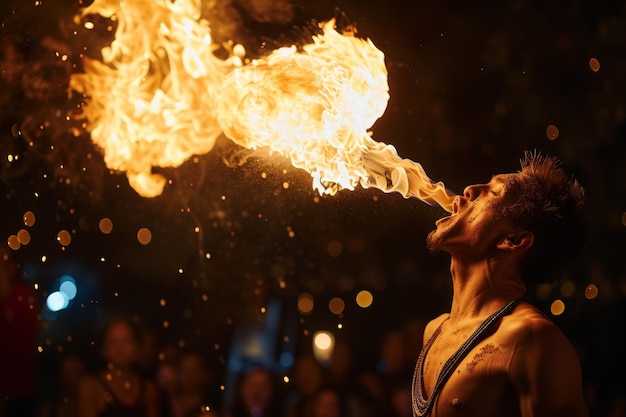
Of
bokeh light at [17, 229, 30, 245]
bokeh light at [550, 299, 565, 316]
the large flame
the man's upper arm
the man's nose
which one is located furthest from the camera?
bokeh light at [17, 229, 30, 245]

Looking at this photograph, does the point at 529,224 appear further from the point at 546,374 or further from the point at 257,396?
the point at 257,396

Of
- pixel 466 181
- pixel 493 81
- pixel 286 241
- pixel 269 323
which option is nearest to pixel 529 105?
pixel 493 81

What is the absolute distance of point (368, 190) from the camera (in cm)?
527

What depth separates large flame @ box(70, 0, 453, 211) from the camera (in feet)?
11.5

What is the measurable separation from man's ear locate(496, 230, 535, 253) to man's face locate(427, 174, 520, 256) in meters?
0.02

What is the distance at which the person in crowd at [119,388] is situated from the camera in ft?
13.9

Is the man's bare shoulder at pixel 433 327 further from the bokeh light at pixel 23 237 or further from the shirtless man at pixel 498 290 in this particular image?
the bokeh light at pixel 23 237

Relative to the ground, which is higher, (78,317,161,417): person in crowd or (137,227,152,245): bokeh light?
(78,317,161,417): person in crowd

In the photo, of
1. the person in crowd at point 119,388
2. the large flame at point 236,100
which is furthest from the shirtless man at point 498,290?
the person in crowd at point 119,388

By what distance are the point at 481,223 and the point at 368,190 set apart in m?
2.51

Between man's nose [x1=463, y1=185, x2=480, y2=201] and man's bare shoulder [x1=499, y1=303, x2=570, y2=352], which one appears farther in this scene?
man's nose [x1=463, y1=185, x2=480, y2=201]

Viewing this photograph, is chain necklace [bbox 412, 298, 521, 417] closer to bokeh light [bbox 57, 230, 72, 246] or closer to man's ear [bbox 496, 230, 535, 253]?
man's ear [bbox 496, 230, 535, 253]

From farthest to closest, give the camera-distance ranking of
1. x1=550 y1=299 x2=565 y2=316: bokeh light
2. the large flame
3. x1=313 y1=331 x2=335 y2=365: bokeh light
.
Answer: x1=313 y1=331 x2=335 y2=365: bokeh light < x1=550 y1=299 x2=565 y2=316: bokeh light < the large flame

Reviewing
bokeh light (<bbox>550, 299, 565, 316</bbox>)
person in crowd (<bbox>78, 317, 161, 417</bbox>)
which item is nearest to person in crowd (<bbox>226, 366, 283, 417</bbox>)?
person in crowd (<bbox>78, 317, 161, 417</bbox>)
